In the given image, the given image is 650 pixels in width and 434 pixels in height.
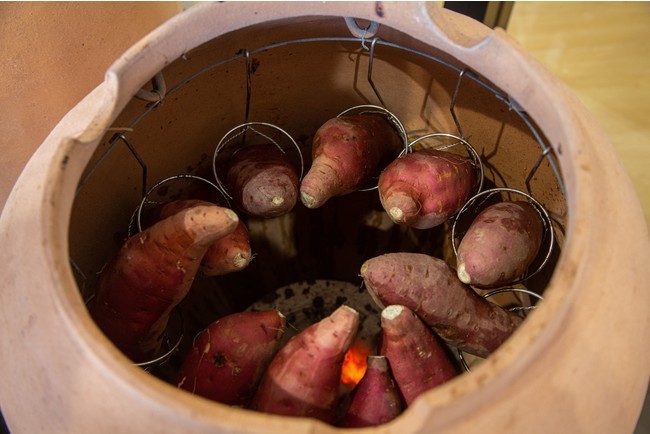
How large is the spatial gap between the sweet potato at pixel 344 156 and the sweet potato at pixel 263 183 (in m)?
0.03

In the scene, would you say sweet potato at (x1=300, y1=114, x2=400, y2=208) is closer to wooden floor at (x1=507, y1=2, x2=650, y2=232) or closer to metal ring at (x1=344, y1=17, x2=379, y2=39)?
metal ring at (x1=344, y1=17, x2=379, y2=39)

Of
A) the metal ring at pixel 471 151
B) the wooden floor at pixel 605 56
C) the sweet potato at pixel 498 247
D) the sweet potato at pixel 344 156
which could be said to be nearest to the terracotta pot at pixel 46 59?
the sweet potato at pixel 344 156

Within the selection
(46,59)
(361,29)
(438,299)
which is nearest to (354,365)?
(438,299)

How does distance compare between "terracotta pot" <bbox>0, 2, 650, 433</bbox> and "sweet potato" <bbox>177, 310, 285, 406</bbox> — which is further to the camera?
"sweet potato" <bbox>177, 310, 285, 406</bbox>

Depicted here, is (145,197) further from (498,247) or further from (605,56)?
(605,56)

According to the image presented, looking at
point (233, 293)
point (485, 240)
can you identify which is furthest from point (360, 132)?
point (233, 293)

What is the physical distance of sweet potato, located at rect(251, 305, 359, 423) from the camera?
518 millimetres

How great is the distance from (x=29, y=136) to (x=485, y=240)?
592 mm

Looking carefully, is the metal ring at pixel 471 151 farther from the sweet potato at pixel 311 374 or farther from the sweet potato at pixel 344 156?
the sweet potato at pixel 311 374

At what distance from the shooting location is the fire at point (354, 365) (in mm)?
711

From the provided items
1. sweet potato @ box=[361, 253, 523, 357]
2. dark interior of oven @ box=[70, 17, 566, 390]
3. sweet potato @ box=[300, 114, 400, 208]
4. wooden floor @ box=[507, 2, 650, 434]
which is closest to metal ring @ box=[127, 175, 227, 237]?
dark interior of oven @ box=[70, 17, 566, 390]

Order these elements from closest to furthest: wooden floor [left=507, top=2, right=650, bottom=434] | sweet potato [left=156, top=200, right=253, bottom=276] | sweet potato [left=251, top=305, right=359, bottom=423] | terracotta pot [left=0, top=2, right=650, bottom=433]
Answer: terracotta pot [left=0, top=2, right=650, bottom=433], sweet potato [left=251, top=305, right=359, bottom=423], sweet potato [left=156, top=200, right=253, bottom=276], wooden floor [left=507, top=2, right=650, bottom=434]

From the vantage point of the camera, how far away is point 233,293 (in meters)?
0.87

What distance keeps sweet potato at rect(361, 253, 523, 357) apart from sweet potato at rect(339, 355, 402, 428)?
0.08 meters
